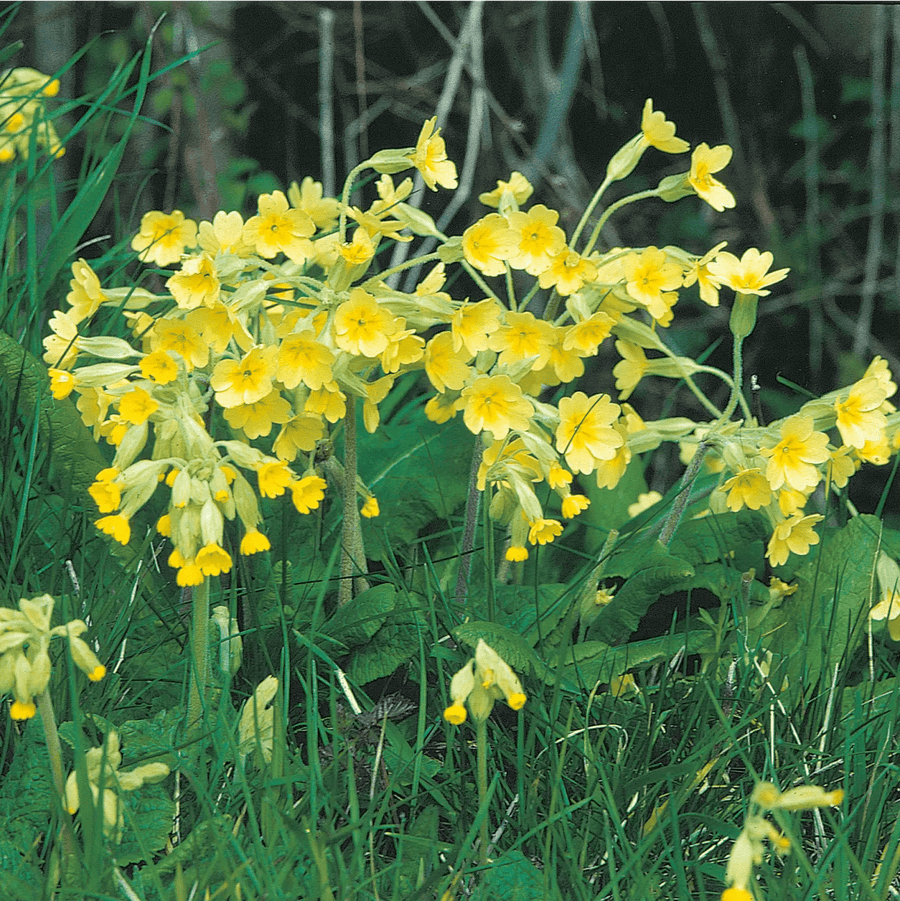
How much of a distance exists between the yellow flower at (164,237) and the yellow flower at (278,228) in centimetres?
18

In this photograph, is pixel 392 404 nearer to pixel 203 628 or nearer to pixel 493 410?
pixel 493 410

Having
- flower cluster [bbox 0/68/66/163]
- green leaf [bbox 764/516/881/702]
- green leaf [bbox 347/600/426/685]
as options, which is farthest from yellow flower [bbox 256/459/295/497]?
flower cluster [bbox 0/68/66/163]

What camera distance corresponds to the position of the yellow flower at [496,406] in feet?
4.49

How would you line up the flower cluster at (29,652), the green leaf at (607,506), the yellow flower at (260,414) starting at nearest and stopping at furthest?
the flower cluster at (29,652)
the yellow flower at (260,414)
the green leaf at (607,506)

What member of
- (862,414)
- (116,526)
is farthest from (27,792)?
(862,414)

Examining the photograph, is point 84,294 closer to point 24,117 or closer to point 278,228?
point 278,228

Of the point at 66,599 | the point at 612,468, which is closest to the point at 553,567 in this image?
the point at 612,468

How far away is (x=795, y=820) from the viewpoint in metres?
1.20

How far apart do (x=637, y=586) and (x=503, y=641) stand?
26 centimetres

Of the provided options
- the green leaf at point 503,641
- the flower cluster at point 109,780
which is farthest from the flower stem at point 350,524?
the flower cluster at point 109,780

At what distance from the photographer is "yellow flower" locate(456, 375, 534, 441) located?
53.8 inches

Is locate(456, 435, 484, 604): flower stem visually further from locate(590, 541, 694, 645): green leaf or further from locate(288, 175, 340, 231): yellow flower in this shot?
locate(288, 175, 340, 231): yellow flower

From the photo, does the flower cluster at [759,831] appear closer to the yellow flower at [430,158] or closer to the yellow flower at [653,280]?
the yellow flower at [653,280]

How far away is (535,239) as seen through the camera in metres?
1.44
